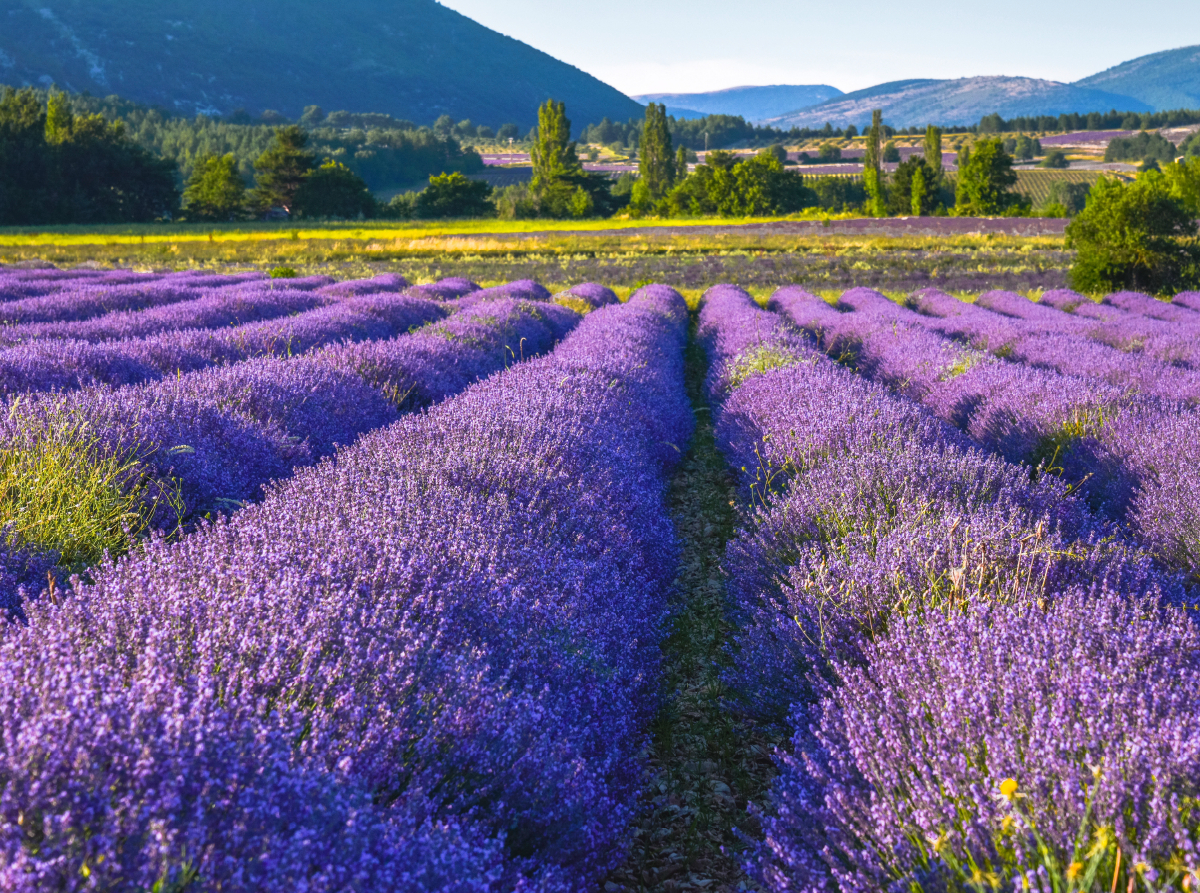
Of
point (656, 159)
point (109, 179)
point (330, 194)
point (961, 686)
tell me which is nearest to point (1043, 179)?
point (656, 159)

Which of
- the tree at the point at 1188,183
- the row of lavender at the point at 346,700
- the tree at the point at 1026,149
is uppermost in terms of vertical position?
the tree at the point at 1026,149

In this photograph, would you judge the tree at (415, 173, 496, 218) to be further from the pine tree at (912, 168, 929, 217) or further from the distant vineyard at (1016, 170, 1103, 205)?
the distant vineyard at (1016, 170, 1103, 205)

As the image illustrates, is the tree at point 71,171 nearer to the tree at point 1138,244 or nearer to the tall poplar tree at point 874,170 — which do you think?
the tall poplar tree at point 874,170

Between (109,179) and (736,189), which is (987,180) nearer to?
(736,189)

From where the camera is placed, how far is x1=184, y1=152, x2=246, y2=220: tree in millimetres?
48594

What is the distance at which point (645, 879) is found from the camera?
6.86 feet

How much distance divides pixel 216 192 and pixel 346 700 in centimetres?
5671

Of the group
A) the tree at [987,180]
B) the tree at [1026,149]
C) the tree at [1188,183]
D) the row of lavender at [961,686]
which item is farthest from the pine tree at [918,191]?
the tree at [1026,149]

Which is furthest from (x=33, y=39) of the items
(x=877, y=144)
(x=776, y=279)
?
(x=776, y=279)

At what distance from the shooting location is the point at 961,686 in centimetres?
167

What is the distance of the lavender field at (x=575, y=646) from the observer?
44.7 inches

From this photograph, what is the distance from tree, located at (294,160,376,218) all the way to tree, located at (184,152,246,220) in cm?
397

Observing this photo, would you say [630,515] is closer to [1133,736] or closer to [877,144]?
[1133,736]

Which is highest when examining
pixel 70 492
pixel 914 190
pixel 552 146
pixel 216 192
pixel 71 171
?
pixel 552 146
